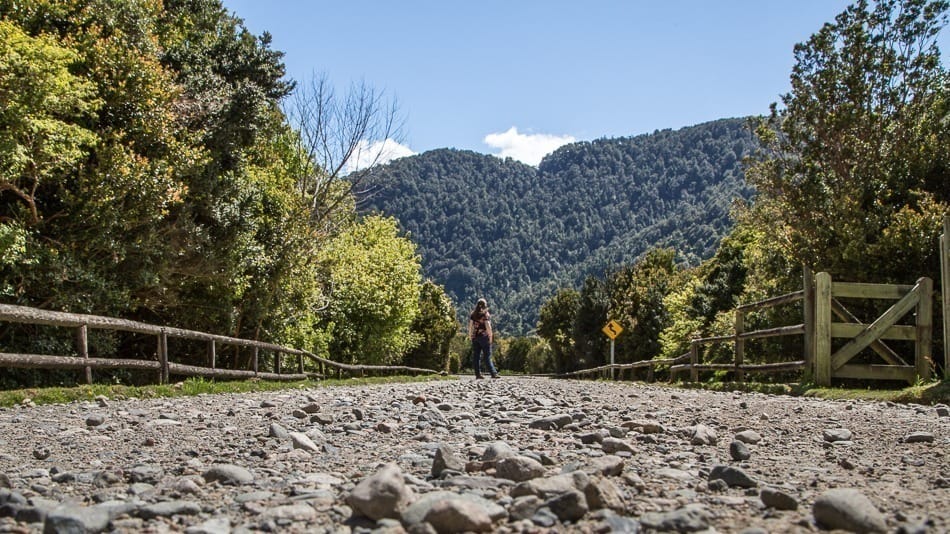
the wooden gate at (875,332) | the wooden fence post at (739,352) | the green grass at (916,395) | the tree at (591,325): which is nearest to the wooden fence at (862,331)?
the wooden gate at (875,332)

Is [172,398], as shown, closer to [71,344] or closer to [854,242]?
[71,344]

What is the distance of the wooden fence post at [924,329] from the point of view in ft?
30.9

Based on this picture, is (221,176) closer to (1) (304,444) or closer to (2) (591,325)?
(1) (304,444)

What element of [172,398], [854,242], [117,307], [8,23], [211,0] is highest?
[211,0]

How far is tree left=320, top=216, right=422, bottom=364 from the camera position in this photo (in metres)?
31.8

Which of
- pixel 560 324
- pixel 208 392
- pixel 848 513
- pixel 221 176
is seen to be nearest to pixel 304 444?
pixel 848 513

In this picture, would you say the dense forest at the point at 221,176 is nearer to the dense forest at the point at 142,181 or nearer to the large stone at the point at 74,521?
the dense forest at the point at 142,181

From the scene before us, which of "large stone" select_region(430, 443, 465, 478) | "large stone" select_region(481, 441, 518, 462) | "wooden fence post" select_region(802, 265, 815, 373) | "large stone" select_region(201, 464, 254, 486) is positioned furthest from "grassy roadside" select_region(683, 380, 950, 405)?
"large stone" select_region(201, 464, 254, 486)

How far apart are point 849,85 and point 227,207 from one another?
15469 millimetres

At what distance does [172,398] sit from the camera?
9.30 meters

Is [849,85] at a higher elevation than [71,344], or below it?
higher

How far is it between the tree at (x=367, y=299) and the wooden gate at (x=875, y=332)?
2105cm

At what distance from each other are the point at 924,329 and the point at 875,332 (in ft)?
1.94

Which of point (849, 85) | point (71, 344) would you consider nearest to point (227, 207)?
point (71, 344)
